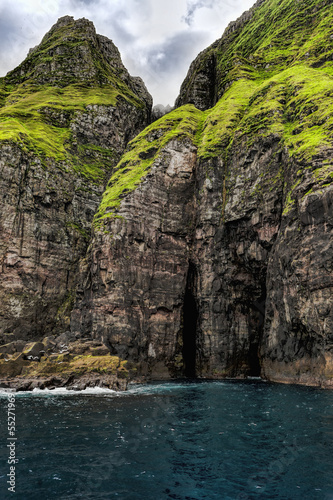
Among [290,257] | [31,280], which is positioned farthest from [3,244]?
[290,257]

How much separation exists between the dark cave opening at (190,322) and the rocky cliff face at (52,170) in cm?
2467

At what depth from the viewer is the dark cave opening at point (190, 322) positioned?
216 feet

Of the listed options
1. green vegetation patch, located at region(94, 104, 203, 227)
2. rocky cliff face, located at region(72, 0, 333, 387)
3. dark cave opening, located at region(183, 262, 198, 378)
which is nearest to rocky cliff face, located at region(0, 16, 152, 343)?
rocky cliff face, located at region(72, 0, 333, 387)

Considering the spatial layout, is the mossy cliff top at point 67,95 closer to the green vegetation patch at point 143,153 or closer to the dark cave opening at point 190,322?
the green vegetation patch at point 143,153

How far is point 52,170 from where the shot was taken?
83250mm

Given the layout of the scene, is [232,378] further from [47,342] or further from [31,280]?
[31,280]

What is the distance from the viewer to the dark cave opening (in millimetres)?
65750

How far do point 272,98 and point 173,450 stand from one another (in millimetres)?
64413

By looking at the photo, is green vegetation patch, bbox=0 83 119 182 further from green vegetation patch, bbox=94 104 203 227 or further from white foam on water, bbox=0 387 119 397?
white foam on water, bbox=0 387 119 397

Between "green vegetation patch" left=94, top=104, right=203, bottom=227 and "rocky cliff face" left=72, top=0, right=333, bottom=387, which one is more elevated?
"green vegetation patch" left=94, top=104, right=203, bottom=227

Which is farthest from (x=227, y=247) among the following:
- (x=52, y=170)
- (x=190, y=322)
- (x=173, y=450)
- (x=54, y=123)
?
(x=54, y=123)

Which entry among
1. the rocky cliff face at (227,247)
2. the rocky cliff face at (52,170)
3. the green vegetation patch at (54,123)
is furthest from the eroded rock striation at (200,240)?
the green vegetation patch at (54,123)

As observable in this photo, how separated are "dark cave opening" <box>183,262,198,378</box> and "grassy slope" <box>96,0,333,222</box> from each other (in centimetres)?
1920

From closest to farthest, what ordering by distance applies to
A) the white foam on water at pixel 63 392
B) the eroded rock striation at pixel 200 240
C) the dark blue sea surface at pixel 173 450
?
the dark blue sea surface at pixel 173 450 < the white foam on water at pixel 63 392 < the eroded rock striation at pixel 200 240
